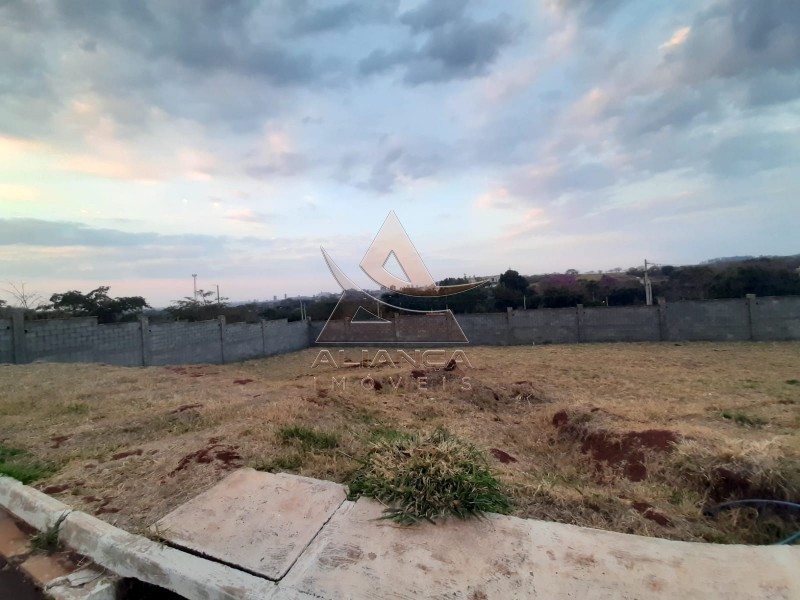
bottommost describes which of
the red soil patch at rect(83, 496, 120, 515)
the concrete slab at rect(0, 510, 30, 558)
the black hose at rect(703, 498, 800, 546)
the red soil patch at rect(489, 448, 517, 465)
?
the red soil patch at rect(489, 448, 517, 465)

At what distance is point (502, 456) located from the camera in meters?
3.91

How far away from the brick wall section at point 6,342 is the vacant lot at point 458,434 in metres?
1.41

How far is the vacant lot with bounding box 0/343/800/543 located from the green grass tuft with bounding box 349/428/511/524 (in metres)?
0.22

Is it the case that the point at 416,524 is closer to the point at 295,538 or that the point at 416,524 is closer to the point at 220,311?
the point at 295,538

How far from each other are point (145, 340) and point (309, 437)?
34.5 ft

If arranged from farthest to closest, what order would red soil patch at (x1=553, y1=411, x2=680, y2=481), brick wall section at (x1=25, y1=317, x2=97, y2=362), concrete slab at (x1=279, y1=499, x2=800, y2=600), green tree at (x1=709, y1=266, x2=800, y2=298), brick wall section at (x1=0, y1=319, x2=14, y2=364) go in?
green tree at (x1=709, y1=266, x2=800, y2=298) < brick wall section at (x1=25, y1=317, x2=97, y2=362) < brick wall section at (x1=0, y1=319, x2=14, y2=364) < red soil patch at (x1=553, y1=411, x2=680, y2=481) < concrete slab at (x1=279, y1=499, x2=800, y2=600)

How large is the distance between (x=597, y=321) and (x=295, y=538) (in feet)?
52.7

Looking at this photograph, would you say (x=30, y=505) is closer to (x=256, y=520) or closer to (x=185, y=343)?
(x=256, y=520)

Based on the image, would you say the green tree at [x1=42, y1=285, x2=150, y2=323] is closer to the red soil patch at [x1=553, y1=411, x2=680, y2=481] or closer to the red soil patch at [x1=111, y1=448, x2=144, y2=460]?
the red soil patch at [x1=111, y1=448, x2=144, y2=460]

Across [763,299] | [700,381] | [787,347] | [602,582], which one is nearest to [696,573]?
[602,582]

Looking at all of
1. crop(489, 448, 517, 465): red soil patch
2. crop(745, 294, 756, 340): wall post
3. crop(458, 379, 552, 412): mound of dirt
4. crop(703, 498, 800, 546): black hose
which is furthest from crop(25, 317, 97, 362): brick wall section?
crop(745, 294, 756, 340): wall post

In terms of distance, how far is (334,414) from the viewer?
474 cm

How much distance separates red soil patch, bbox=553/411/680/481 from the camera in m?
3.43

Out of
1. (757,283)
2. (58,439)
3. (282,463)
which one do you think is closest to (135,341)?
(58,439)
